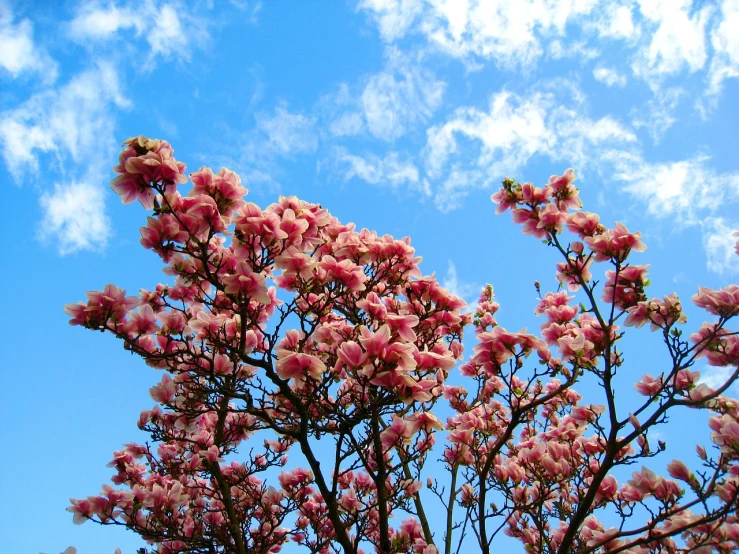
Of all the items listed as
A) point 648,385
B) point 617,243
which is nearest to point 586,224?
point 617,243

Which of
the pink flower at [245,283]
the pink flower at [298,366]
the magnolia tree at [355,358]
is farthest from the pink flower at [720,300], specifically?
the pink flower at [245,283]

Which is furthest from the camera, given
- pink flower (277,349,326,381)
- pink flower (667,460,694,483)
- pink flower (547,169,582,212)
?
pink flower (547,169,582,212)

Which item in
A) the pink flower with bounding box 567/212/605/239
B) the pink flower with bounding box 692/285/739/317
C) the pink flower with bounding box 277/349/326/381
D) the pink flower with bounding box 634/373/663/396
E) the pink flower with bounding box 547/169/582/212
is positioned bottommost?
the pink flower with bounding box 634/373/663/396

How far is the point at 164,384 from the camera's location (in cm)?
434

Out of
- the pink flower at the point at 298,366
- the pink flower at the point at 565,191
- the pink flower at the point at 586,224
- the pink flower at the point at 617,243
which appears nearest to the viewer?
the pink flower at the point at 298,366

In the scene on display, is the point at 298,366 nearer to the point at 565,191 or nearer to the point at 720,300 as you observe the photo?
the point at 565,191

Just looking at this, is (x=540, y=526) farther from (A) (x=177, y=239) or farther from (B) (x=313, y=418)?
(A) (x=177, y=239)

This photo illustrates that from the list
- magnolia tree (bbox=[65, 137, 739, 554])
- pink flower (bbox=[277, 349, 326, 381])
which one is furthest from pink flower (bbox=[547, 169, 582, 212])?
pink flower (bbox=[277, 349, 326, 381])

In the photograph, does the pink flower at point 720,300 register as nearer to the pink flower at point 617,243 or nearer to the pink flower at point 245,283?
the pink flower at point 617,243

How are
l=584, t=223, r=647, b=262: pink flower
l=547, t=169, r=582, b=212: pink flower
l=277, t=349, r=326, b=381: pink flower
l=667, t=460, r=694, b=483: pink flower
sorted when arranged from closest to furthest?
l=277, t=349, r=326, b=381: pink flower, l=667, t=460, r=694, b=483: pink flower, l=584, t=223, r=647, b=262: pink flower, l=547, t=169, r=582, b=212: pink flower

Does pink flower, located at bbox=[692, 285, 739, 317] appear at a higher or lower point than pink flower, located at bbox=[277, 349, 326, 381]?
lower

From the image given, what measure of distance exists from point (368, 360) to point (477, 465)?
113 inches

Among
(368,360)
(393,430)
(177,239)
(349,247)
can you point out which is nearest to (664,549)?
(393,430)

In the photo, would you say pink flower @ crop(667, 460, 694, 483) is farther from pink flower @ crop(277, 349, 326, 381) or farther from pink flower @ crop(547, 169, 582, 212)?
pink flower @ crop(277, 349, 326, 381)
